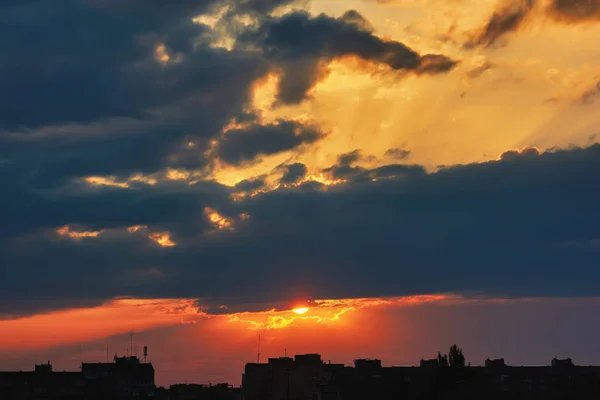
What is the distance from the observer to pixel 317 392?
188 meters

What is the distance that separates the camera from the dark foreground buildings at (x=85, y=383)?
187500 millimetres

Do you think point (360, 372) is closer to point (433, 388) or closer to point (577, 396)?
point (433, 388)

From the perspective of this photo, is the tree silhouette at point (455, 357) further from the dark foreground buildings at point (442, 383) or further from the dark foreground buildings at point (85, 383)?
the dark foreground buildings at point (85, 383)

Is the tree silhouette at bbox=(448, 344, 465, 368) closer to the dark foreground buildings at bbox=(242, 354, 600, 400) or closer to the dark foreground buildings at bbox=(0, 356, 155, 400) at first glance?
the dark foreground buildings at bbox=(242, 354, 600, 400)

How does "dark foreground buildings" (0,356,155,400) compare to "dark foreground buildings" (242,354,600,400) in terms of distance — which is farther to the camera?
"dark foreground buildings" (0,356,155,400)

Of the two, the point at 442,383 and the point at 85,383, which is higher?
the point at 85,383

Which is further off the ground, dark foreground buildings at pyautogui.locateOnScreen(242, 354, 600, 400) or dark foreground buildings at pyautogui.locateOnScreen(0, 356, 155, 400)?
dark foreground buildings at pyautogui.locateOnScreen(0, 356, 155, 400)

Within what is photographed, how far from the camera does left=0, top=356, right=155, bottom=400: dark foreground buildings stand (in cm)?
18750

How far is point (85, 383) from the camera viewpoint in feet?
627

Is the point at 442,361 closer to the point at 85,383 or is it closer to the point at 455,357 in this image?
the point at 455,357

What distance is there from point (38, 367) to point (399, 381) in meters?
74.1

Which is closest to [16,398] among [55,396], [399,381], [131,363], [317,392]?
[55,396]

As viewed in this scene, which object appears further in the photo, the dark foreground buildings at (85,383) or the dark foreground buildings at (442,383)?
the dark foreground buildings at (85,383)

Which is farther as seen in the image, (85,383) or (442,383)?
(85,383)
